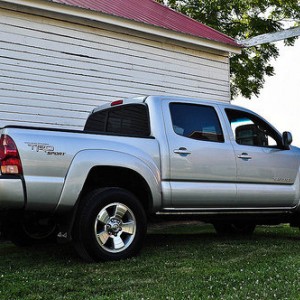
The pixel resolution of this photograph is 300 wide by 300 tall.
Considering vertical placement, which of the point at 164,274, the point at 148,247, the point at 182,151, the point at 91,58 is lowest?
the point at 148,247

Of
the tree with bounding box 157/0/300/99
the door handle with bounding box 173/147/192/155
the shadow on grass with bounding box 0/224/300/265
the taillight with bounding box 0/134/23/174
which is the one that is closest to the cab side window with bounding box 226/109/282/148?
the door handle with bounding box 173/147/192/155

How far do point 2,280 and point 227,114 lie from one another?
3.52 metres

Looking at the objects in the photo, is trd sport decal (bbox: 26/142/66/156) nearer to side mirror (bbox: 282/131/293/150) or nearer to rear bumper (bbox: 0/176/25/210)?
rear bumper (bbox: 0/176/25/210)

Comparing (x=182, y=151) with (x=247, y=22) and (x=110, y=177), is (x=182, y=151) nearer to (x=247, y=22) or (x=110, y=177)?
(x=110, y=177)

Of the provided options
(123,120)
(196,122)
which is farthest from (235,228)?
(123,120)

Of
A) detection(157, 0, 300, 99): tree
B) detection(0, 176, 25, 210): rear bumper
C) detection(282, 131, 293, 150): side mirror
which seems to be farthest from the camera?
detection(157, 0, 300, 99): tree

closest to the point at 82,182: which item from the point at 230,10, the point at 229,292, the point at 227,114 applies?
the point at 229,292

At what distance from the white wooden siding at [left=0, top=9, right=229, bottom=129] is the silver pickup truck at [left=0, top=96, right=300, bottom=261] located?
246 centimetres

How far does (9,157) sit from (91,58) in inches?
218

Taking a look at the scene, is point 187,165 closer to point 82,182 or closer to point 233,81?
point 82,182

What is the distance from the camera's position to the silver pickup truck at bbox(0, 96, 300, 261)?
4953 millimetres

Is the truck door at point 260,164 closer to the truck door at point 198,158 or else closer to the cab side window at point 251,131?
the cab side window at point 251,131

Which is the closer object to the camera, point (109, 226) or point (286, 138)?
point (109, 226)

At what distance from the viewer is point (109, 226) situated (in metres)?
5.30
